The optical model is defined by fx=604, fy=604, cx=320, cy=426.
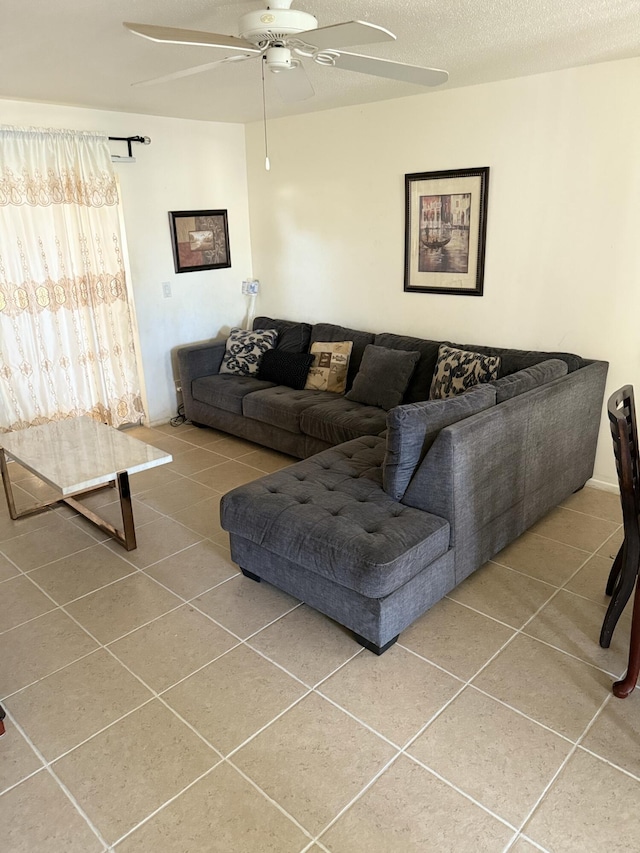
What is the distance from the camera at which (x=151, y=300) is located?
495 cm

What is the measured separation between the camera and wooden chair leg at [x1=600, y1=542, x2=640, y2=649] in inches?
86.3

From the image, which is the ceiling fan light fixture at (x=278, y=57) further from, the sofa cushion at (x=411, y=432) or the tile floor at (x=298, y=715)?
the tile floor at (x=298, y=715)

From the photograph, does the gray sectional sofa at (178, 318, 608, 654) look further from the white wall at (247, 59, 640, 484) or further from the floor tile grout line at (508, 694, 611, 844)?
the floor tile grout line at (508, 694, 611, 844)

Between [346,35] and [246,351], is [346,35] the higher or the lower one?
the higher one

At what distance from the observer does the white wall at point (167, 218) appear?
4648 mm

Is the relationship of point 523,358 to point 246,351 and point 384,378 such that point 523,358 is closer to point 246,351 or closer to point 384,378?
point 384,378

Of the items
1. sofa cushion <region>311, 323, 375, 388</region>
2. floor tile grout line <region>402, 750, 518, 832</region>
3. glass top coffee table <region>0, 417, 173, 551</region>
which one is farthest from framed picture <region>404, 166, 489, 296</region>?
floor tile grout line <region>402, 750, 518, 832</region>

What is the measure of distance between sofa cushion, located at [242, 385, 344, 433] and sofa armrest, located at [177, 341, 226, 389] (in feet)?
2.28

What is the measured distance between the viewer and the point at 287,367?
4.68m

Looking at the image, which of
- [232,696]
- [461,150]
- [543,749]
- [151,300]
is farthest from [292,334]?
[543,749]

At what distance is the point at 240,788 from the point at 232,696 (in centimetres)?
39

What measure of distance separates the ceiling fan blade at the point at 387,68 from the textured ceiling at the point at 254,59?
0.22m

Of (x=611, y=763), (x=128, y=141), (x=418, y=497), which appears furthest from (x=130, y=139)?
(x=611, y=763)

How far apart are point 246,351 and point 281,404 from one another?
3.06 feet
